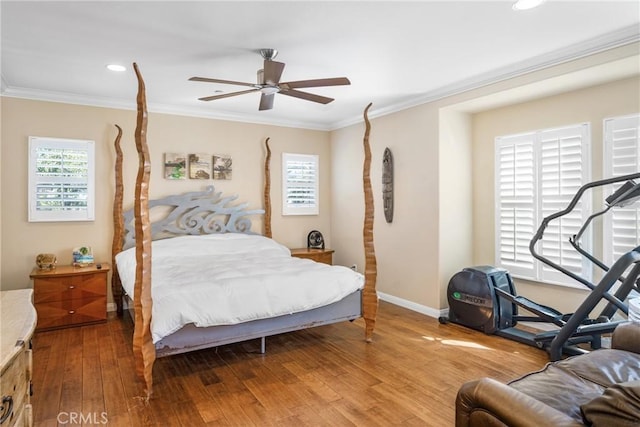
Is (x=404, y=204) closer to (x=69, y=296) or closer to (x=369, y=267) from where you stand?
(x=369, y=267)

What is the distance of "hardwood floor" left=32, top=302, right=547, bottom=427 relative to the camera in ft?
8.23

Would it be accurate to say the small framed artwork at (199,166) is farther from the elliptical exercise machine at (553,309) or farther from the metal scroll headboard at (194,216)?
the elliptical exercise machine at (553,309)

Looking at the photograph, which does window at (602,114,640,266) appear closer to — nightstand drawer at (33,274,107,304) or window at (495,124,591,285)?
window at (495,124,591,285)

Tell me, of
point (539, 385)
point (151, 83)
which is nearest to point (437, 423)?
point (539, 385)

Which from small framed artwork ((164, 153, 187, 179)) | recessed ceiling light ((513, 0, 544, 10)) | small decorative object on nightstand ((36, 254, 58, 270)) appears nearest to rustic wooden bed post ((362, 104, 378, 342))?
recessed ceiling light ((513, 0, 544, 10))

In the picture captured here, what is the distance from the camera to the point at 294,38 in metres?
3.05

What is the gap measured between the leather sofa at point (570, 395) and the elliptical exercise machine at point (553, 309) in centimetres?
88

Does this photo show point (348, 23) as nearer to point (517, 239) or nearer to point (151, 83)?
point (151, 83)

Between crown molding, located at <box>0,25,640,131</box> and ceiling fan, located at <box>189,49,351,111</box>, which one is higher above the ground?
crown molding, located at <box>0,25,640,131</box>

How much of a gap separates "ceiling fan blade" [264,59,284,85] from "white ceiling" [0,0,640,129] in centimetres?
21

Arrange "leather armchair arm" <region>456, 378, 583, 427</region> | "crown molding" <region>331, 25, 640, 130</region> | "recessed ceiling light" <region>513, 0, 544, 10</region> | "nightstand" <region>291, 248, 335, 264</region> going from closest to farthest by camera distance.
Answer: "leather armchair arm" <region>456, 378, 583, 427</region>
"recessed ceiling light" <region>513, 0, 544, 10</region>
"crown molding" <region>331, 25, 640, 130</region>
"nightstand" <region>291, 248, 335, 264</region>

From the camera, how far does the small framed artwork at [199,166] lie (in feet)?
17.5

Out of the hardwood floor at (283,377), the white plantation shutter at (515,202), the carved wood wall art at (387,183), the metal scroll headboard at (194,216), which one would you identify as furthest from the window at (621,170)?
the metal scroll headboard at (194,216)

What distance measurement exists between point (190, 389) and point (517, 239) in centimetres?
377
